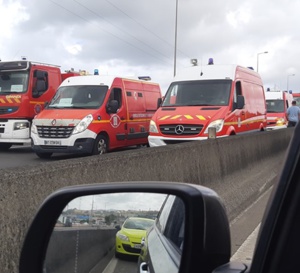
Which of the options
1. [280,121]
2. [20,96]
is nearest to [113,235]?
[20,96]

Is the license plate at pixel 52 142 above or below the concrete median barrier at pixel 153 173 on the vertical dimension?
below

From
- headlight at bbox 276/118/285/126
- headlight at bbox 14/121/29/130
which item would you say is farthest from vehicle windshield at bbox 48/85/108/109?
headlight at bbox 276/118/285/126

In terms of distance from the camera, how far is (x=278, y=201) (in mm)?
1147

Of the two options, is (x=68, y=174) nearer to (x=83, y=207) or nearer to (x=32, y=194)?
(x=32, y=194)

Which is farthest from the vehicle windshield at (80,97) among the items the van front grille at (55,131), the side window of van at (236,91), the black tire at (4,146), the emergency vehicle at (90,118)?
the side window of van at (236,91)

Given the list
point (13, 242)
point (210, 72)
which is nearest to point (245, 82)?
point (210, 72)

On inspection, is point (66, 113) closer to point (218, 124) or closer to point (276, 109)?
point (218, 124)

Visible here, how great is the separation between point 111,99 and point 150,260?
11.8m

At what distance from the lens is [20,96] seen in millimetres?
14375

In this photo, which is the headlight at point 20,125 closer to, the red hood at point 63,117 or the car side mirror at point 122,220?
the red hood at point 63,117

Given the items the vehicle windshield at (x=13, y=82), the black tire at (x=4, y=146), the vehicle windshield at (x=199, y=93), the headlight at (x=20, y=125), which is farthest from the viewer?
the black tire at (x=4, y=146)

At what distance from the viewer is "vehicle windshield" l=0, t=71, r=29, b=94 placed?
14555 millimetres

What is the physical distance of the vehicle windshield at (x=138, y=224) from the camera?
5.51 feet

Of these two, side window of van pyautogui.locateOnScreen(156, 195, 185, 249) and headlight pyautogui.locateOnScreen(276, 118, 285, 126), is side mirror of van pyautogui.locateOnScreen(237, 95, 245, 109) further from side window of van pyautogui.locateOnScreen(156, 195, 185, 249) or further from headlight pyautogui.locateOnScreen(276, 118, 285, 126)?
headlight pyautogui.locateOnScreen(276, 118, 285, 126)
